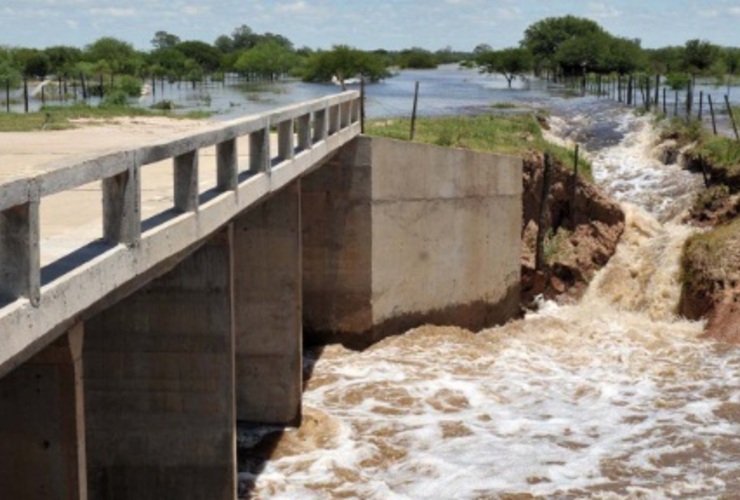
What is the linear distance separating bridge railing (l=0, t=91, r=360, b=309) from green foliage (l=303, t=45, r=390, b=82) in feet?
293

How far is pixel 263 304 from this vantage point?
1588cm

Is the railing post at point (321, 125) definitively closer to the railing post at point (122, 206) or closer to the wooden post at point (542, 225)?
the railing post at point (122, 206)

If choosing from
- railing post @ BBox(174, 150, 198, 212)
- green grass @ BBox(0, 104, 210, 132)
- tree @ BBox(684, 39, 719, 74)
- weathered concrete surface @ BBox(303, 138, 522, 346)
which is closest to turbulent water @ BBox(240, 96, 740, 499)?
weathered concrete surface @ BBox(303, 138, 522, 346)

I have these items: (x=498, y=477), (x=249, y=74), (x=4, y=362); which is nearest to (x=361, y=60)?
(x=249, y=74)

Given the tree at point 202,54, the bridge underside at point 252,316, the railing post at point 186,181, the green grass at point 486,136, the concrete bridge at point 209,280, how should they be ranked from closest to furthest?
the concrete bridge at point 209,280, the bridge underside at point 252,316, the railing post at point 186,181, the green grass at point 486,136, the tree at point 202,54

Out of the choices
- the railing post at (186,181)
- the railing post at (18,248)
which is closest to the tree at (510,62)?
the railing post at (186,181)

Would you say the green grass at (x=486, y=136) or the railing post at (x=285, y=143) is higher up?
the railing post at (x=285, y=143)

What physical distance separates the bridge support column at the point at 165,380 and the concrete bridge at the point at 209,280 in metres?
0.02

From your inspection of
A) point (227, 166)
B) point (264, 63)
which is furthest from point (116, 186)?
point (264, 63)

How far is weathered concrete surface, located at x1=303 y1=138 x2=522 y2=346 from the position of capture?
20141 millimetres

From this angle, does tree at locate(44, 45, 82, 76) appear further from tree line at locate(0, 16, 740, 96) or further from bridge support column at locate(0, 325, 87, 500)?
bridge support column at locate(0, 325, 87, 500)

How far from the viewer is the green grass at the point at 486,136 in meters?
25.9

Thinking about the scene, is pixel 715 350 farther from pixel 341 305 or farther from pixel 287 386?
pixel 287 386

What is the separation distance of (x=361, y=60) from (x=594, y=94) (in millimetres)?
34864
